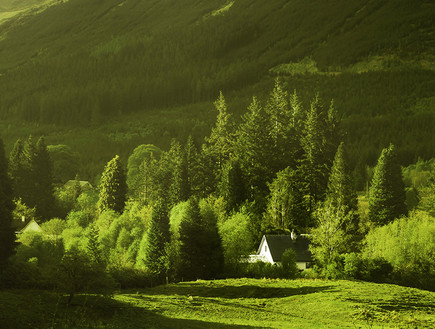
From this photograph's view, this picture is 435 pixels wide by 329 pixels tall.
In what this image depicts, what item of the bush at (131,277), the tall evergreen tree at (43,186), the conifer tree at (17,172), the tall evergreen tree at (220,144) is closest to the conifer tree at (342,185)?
the tall evergreen tree at (220,144)

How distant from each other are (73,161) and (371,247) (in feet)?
357

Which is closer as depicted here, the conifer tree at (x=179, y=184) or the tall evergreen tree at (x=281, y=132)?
the tall evergreen tree at (x=281, y=132)

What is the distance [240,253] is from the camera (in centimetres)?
7781

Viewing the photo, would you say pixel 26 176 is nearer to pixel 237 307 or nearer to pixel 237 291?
pixel 237 291

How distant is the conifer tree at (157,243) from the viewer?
7275 cm

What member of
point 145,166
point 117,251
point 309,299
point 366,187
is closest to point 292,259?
point 309,299

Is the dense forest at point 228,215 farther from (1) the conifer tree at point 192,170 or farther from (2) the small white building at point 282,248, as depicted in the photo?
(2) the small white building at point 282,248

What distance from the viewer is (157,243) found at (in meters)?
74.0

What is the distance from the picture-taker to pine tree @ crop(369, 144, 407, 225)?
277ft

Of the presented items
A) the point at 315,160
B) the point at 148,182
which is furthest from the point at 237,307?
the point at 148,182

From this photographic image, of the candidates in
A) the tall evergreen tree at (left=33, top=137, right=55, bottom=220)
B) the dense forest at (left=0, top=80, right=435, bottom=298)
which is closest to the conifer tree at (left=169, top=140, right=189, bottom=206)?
the dense forest at (left=0, top=80, right=435, bottom=298)

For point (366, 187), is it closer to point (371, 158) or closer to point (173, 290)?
point (371, 158)

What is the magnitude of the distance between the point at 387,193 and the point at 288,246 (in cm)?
1797

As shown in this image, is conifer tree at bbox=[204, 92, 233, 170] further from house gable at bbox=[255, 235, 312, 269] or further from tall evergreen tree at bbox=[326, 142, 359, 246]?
house gable at bbox=[255, 235, 312, 269]
